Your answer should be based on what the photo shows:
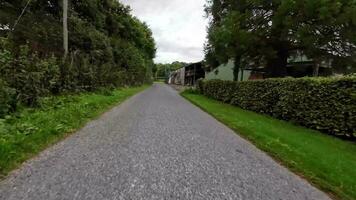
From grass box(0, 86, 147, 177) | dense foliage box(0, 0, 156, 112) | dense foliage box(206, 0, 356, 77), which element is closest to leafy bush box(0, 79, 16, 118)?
grass box(0, 86, 147, 177)

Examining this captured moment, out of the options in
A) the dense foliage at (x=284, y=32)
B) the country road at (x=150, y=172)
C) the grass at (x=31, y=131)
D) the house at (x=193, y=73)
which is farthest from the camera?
the house at (x=193, y=73)

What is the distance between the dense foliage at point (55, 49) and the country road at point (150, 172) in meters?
3.51

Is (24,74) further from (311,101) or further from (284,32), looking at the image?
(284,32)

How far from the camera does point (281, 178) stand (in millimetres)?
4738

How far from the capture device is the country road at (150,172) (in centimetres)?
362

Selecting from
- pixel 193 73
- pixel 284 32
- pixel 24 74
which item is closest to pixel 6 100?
pixel 24 74

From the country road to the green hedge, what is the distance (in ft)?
14.0

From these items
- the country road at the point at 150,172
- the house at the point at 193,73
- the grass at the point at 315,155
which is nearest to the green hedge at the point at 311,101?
the grass at the point at 315,155

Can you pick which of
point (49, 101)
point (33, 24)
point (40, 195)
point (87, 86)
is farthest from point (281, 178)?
point (33, 24)

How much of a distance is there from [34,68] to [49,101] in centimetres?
121

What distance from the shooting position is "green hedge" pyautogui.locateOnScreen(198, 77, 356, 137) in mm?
9328

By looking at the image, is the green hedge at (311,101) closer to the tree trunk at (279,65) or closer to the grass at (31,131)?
→ the tree trunk at (279,65)

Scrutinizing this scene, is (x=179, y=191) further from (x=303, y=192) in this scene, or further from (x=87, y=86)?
(x=87, y=86)

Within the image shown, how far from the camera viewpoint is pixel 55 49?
687 inches
